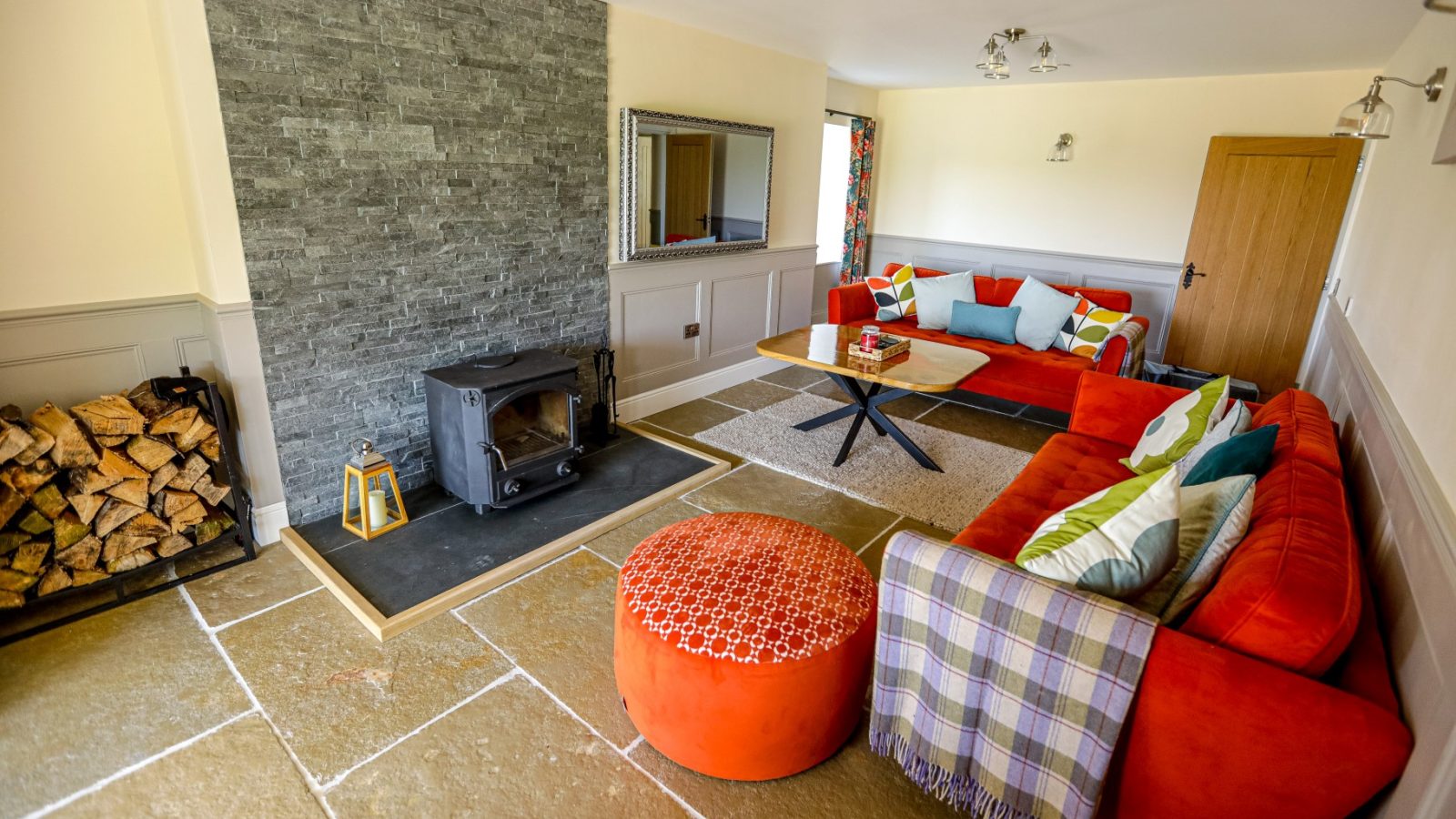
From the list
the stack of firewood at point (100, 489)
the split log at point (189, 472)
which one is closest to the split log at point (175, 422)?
the stack of firewood at point (100, 489)

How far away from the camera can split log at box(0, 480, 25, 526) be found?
2160 millimetres

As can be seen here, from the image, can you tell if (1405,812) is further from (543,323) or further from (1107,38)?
(1107,38)

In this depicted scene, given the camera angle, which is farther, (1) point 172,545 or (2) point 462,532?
(2) point 462,532

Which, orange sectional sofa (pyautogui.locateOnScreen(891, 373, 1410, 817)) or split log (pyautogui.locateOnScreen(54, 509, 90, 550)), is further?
split log (pyautogui.locateOnScreen(54, 509, 90, 550))

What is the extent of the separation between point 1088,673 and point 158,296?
10.5 feet

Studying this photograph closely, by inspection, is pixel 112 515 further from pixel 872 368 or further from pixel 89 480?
pixel 872 368

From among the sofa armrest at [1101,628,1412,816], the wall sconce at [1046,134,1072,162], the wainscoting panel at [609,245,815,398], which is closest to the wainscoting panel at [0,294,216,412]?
the wainscoting panel at [609,245,815,398]

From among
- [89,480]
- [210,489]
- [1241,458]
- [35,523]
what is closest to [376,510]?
[210,489]

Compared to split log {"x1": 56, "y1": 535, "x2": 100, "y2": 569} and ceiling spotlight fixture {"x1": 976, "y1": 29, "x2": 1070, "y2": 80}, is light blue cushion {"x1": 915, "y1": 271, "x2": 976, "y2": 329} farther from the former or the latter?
split log {"x1": 56, "y1": 535, "x2": 100, "y2": 569}

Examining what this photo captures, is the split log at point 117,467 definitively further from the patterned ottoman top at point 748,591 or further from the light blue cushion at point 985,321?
the light blue cushion at point 985,321

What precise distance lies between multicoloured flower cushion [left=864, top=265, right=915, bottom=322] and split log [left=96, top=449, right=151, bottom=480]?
14.0 feet

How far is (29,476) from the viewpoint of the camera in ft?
7.25

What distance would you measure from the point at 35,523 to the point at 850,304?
4.29 meters

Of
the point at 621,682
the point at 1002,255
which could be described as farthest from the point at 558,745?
the point at 1002,255
